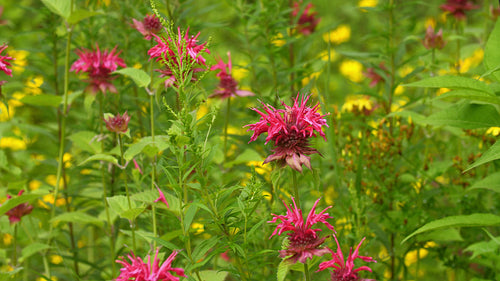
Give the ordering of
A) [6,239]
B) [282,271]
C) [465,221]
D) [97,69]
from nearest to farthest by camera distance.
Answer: [282,271], [465,221], [97,69], [6,239]

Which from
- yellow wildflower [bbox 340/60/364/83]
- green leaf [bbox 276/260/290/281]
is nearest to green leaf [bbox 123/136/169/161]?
green leaf [bbox 276/260/290/281]

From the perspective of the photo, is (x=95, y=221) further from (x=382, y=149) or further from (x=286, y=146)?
(x=382, y=149)

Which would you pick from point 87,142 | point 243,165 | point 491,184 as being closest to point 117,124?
point 87,142

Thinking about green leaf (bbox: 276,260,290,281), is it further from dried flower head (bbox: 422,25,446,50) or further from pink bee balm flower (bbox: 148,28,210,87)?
dried flower head (bbox: 422,25,446,50)

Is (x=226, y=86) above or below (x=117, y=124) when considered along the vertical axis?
above

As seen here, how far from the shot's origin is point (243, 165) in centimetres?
154

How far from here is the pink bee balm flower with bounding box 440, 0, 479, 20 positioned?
189 cm

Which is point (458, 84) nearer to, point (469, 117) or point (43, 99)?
point (469, 117)

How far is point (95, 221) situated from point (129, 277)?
0.44 meters

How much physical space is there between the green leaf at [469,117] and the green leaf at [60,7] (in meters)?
0.88

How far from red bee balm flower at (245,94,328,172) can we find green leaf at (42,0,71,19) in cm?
65

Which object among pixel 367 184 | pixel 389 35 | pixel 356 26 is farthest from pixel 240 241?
pixel 356 26

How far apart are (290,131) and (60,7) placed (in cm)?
73

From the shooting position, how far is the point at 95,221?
47.9 inches
